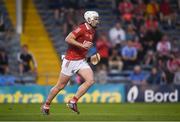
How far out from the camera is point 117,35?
28.7 metres

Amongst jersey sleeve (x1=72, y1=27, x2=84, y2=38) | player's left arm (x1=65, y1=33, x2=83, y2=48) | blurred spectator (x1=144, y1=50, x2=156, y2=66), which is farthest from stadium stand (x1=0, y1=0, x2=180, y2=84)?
player's left arm (x1=65, y1=33, x2=83, y2=48)

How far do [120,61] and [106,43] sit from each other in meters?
0.97

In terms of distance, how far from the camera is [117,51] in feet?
92.3

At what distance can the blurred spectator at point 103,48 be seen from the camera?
2781cm

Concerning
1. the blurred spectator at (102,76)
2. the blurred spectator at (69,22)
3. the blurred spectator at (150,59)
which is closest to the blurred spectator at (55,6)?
the blurred spectator at (69,22)

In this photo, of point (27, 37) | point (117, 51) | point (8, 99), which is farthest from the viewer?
point (27, 37)

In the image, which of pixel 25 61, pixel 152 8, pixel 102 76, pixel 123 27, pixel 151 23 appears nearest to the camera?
pixel 102 76

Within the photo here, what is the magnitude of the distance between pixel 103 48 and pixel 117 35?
1069 millimetres

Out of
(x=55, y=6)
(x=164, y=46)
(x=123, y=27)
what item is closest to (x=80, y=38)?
(x=164, y=46)

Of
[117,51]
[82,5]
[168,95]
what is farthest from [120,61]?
[82,5]

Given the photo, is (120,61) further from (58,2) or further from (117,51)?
(58,2)

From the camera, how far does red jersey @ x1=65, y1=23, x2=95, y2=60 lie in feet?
53.3

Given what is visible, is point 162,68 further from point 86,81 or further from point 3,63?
point 86,81

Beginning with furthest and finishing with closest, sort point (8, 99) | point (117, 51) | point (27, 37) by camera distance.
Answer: point (27, 37)
point (117, 51)
point (8, 99)
